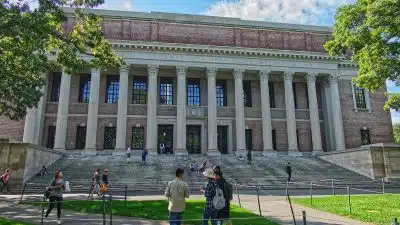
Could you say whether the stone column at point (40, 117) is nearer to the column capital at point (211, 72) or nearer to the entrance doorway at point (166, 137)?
the entrance doorway at point (166, 137)

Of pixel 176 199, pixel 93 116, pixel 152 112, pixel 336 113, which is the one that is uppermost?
pixel 336 113

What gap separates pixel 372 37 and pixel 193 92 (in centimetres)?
2293

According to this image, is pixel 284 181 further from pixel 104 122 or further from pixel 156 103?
pixel 104 122

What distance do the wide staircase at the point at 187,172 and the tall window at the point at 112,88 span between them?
21.3ft

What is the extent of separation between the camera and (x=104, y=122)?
33.1 meters

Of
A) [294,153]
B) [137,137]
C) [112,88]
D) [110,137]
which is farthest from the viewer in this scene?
[112,88]

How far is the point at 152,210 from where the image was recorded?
12047mm

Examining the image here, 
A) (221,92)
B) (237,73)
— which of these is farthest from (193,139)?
(237,73)

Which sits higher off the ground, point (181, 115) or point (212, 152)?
point (181, 115)

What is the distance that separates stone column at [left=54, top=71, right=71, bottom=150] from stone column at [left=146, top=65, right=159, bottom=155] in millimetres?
7455

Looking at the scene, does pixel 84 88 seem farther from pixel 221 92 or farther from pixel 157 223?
pixel 157 223

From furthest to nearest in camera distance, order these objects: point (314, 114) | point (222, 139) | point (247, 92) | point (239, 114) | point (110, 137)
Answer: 1. point (247, 92)
2. point (222, 139)
3. point (314, 114)
4. point (110, 137)
5. point (239, 114)

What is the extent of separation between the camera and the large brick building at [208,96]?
1240 inches

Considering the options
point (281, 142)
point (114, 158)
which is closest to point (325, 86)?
point (281, 142)
